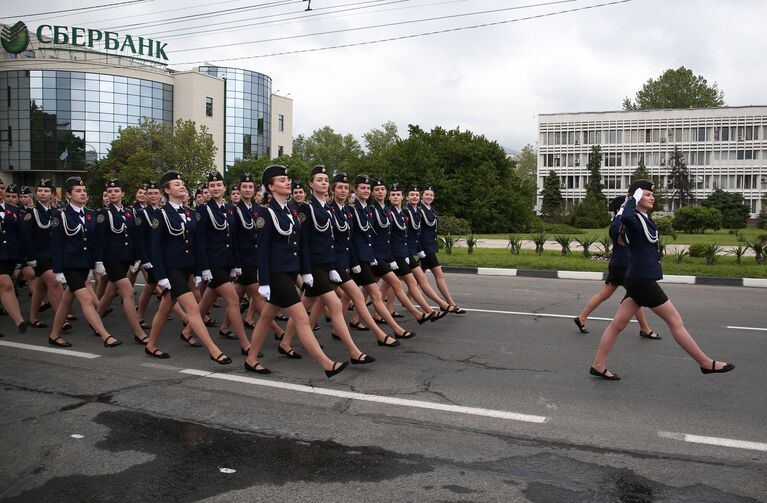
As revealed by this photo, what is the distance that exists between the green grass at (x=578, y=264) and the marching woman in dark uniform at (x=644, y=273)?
1012 centimetres

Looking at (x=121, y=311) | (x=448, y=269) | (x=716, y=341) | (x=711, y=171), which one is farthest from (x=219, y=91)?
(x=716, y=341)

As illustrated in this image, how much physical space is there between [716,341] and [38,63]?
69.2m

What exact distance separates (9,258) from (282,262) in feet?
15.7

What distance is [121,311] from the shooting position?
1062cm

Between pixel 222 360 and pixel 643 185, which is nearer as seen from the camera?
pixel 643 185

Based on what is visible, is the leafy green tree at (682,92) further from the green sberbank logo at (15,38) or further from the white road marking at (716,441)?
the white road marking at (716,441)

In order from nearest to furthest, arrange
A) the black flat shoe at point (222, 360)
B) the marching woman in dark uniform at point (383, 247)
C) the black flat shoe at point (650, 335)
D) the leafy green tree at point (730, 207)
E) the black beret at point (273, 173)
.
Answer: the black beret at point (273, 173), the black flat shoe at point (222, 360), the black flat shoe at point (650, 335), the marching woman in dark uniform at point (383, 247), the leafy green tree at point (730, 207)

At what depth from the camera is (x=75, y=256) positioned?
801 centimetres

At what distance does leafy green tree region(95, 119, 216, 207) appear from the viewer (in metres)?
42.3

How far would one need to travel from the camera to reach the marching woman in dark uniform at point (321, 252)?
659 cm

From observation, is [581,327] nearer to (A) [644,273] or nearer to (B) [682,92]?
(A) [644,273]

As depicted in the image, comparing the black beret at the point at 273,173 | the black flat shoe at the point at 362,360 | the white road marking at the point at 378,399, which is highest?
the black beret at the point at 273,173

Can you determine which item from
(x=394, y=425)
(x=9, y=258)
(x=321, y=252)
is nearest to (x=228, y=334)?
(x=321, y=252)

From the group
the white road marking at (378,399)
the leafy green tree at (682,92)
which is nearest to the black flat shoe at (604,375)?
the white road marking at (378,399)
